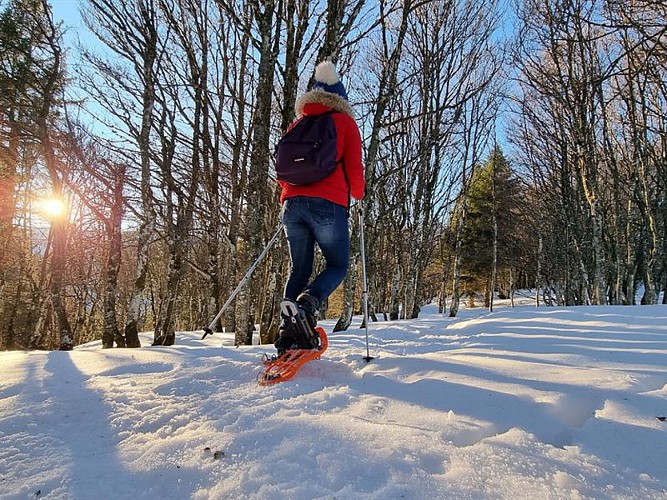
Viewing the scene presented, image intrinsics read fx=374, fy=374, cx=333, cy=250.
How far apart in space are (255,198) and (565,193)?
13.2 metres

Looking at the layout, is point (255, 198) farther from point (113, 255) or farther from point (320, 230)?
point (113, 255)

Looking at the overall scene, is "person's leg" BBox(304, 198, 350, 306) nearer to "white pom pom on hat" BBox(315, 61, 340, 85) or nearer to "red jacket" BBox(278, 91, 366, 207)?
"red jacket" BBox(278, 91, 366, 207)

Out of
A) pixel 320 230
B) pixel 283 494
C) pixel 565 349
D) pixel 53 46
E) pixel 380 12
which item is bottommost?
pixel 283 494

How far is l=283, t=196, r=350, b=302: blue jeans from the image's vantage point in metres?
2.67

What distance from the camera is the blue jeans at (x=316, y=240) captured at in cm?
267

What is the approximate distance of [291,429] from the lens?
156cm

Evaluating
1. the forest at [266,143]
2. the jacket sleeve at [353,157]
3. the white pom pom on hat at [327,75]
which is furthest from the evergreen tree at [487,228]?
the jacket sleeve at [353,157]

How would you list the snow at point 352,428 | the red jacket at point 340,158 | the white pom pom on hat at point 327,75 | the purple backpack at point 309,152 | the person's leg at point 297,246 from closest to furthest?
the snow at point 352,428 → the purple backpack at point 309,152 → the red jacket at point 340,158 → the person's leg at point 297,246 → the white pom pom on hat at point 327,75

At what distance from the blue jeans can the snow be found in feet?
1.97

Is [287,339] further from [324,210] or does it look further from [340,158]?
[340,158]

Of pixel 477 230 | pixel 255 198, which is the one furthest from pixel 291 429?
pixel 477 230

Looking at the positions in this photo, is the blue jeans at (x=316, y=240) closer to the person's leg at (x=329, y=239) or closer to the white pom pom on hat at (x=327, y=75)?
the person's leg at (x=329, y=239)

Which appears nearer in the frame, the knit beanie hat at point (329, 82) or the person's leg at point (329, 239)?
the person's leg at point (329, 239)

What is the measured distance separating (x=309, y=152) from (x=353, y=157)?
0.33m
